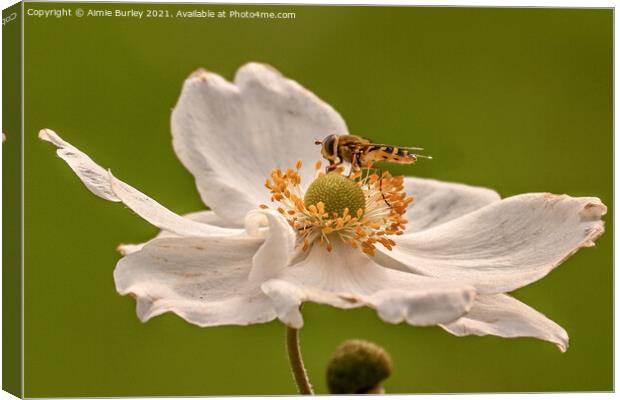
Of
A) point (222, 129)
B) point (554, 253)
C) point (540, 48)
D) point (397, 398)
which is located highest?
point (540, 48)

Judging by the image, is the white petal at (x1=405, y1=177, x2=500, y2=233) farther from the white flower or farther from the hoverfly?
the hoverfly

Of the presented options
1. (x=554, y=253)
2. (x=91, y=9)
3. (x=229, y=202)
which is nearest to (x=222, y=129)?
(x=229, y=202)

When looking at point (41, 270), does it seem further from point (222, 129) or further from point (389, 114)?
point (389, 114)

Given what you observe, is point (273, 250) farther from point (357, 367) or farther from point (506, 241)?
point (506, 241)

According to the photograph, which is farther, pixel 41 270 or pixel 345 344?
pixel 41 270

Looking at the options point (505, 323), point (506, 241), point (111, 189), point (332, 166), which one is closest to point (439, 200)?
point (506, 241)

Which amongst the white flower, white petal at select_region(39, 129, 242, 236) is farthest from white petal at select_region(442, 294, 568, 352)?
white petal at select_region(39, 129, 242, 236)

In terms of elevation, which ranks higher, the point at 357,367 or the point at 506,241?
the point at 506,241
